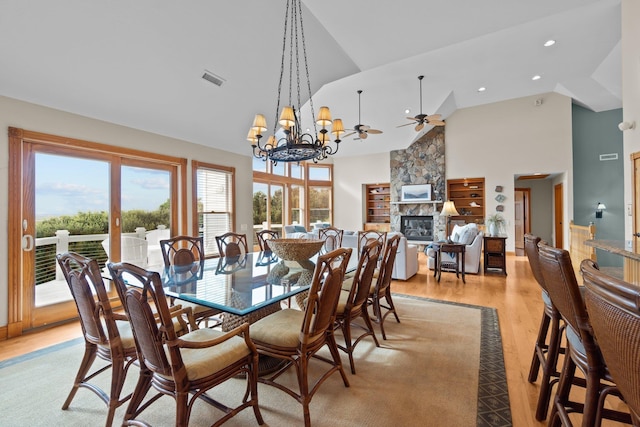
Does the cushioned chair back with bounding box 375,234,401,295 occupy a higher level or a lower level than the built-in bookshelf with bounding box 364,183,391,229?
lower

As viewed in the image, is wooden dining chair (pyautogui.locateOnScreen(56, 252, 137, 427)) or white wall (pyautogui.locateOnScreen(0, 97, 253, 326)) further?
white wall (pyautogui.locateOnScreen(0, 97, 253, 326))

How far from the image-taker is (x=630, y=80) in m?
3.85

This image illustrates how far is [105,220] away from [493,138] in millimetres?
9363

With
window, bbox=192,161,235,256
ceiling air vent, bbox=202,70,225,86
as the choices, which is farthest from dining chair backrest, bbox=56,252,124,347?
window, bbox=192,161,235,256

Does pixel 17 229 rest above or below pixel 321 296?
above

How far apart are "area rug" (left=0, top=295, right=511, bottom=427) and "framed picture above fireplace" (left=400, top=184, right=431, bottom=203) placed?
6840mm

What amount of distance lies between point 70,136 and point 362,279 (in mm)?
3689

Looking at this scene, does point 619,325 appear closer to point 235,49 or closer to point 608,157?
point 235,49

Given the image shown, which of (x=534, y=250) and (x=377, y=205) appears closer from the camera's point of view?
(x=534, y=250)

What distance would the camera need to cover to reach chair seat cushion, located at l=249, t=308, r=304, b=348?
1.76 metres

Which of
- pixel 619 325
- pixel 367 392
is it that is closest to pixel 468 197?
pixel 367 392

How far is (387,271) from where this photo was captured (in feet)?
9.66

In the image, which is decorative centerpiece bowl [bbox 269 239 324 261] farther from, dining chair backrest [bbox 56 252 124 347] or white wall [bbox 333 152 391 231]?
white wall [bbox 333 152 391 231]

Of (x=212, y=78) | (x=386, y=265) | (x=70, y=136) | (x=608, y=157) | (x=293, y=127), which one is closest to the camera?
(x=386, y=265)
